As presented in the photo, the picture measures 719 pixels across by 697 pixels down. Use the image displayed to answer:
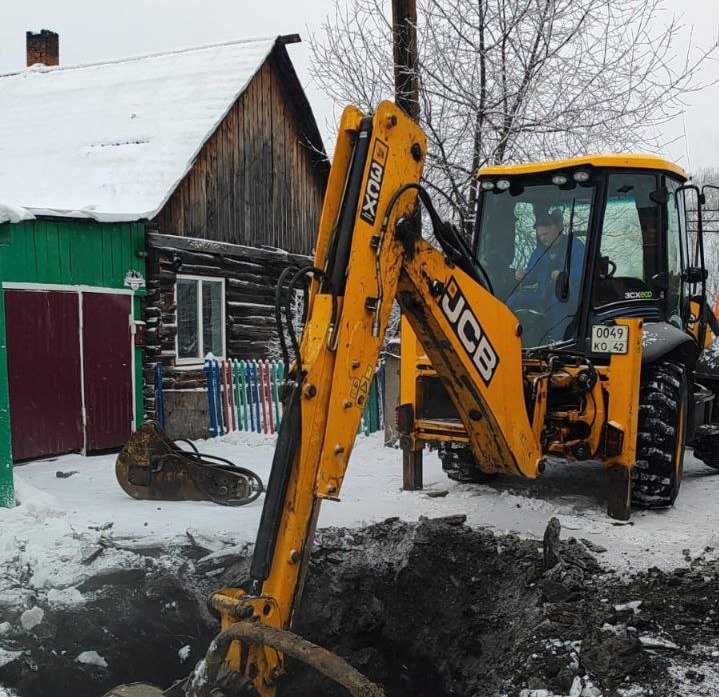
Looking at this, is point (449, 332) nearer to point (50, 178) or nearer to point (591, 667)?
point (591, 667)

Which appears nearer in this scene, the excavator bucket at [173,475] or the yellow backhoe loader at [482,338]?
the yellow backhoe loader at [482,338]

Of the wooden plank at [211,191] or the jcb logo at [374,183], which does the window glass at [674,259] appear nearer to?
the jcb logo at [374,183]

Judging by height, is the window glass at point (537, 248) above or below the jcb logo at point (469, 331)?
above

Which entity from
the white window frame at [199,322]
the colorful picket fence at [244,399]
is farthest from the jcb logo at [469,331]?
the white window frame at [199,322]

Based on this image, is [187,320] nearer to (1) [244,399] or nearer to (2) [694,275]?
(1) [244,399]

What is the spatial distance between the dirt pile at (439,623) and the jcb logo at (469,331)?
4.05 feet

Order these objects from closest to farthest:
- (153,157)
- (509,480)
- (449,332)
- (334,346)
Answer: (334,346)
(449,332)
(509,480)
(153,157)

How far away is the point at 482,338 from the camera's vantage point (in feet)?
15.6

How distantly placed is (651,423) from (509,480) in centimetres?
170

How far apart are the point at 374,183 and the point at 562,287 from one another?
113 inches

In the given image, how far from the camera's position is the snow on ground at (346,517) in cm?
514

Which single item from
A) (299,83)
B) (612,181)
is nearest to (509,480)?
(612,181)

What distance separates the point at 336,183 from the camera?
3.85 meters

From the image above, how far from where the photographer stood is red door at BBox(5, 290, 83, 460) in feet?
28.3
